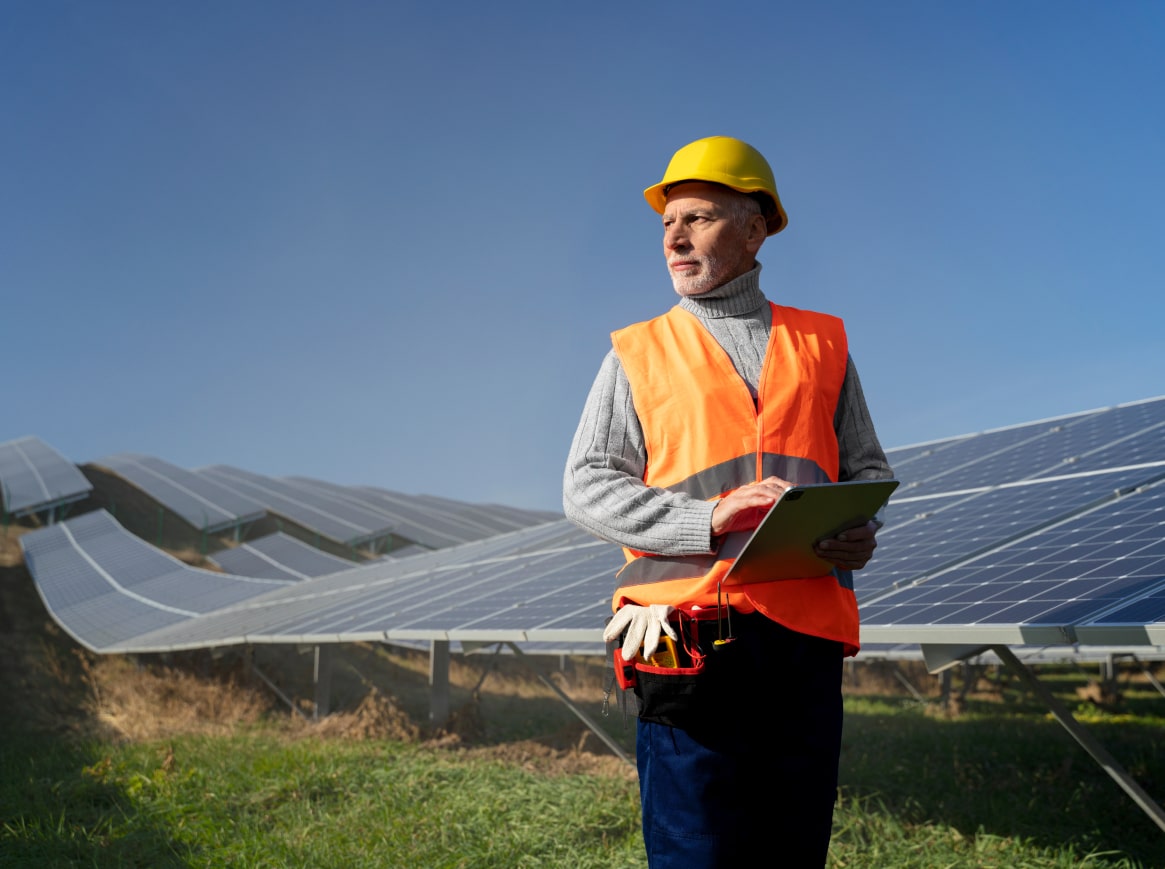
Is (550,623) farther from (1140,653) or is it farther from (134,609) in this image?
(134,609)

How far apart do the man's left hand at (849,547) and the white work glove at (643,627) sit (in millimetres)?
333

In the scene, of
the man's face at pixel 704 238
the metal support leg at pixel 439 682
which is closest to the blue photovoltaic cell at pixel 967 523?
the man's face at pixel 704 238

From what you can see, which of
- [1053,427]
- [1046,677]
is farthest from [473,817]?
[1046,677]

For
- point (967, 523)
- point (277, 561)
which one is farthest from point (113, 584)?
point (967, 523)

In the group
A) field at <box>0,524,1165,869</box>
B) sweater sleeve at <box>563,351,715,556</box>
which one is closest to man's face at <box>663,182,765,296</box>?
sweater sleeve at <box>563,351,715,556</box>

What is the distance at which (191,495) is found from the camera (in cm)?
2459

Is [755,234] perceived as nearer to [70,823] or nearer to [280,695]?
[70,823]

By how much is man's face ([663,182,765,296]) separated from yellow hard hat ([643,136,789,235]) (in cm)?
4

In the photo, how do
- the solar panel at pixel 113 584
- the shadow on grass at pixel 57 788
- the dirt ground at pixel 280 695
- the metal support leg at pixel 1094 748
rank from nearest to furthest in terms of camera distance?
the metal support leg at pixel 1094 748, the shadow on grass at pixel 57 788, the dirt ground at pixel 280 695, the solar panel at pixel 113 584

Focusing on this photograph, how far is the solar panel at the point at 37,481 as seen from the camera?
21.4 meters

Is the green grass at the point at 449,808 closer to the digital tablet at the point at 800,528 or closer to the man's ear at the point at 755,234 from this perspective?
the digital tablet at the point at 800,528

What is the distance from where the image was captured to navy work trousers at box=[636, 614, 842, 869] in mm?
1836

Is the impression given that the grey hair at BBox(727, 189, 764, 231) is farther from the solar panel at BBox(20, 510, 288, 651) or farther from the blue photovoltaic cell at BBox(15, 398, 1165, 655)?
the solar panel at BBox(20, 510, 288, 651)

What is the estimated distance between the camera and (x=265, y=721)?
33.9 ft
